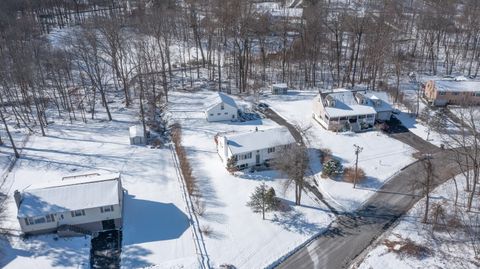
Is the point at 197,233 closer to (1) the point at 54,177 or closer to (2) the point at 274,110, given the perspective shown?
(1) the point at 54,177

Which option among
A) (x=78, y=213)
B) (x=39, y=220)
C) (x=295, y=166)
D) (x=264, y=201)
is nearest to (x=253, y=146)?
(x=295, y=166)

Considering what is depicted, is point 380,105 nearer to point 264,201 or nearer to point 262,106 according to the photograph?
point 262,106

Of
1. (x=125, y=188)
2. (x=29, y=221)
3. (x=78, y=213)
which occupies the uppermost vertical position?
(x=78, y=213)

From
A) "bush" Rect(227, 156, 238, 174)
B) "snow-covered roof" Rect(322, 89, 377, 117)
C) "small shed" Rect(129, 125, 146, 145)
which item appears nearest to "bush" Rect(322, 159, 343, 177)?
"bush" Rect(227, 156, 238, 174)

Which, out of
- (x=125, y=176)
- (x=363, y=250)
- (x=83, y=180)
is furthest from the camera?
(x=125, y=176)

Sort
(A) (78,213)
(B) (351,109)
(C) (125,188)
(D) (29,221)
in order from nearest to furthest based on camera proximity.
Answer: (D) (29,221) < (A) (78,213) < (C) (125,188) < (B) (351,109)

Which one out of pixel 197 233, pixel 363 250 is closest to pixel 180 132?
pixel 197 233

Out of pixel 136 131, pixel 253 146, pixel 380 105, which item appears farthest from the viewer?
pixel 380 105
